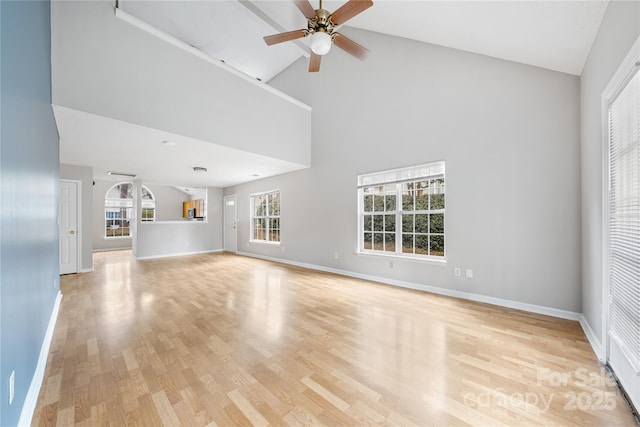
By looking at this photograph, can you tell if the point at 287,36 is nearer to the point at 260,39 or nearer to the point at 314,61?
the point at 314,61

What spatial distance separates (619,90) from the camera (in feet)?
5.93

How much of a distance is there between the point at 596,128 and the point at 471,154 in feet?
4.27

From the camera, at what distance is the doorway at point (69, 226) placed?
512cm

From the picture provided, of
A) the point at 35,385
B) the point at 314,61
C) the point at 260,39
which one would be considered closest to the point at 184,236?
the point at 260,39

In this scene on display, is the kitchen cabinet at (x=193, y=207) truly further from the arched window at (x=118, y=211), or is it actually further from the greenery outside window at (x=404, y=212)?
the greenery outside window at (x=404, y=212)

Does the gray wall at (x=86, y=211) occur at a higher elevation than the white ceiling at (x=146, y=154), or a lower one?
lower

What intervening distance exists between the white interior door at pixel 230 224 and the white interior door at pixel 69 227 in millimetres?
3820

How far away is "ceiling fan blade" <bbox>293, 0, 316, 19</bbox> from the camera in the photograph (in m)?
2.22

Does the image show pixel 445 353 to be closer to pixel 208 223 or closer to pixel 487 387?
pixel 487 387

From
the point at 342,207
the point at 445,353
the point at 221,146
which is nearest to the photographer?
the point at 445,353

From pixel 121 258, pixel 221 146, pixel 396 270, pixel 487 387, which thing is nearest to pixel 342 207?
pixel 396 270

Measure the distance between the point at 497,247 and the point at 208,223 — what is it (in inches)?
315

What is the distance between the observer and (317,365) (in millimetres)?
1979

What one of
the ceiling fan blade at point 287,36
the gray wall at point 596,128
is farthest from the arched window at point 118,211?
the gray wall at point 596,128
